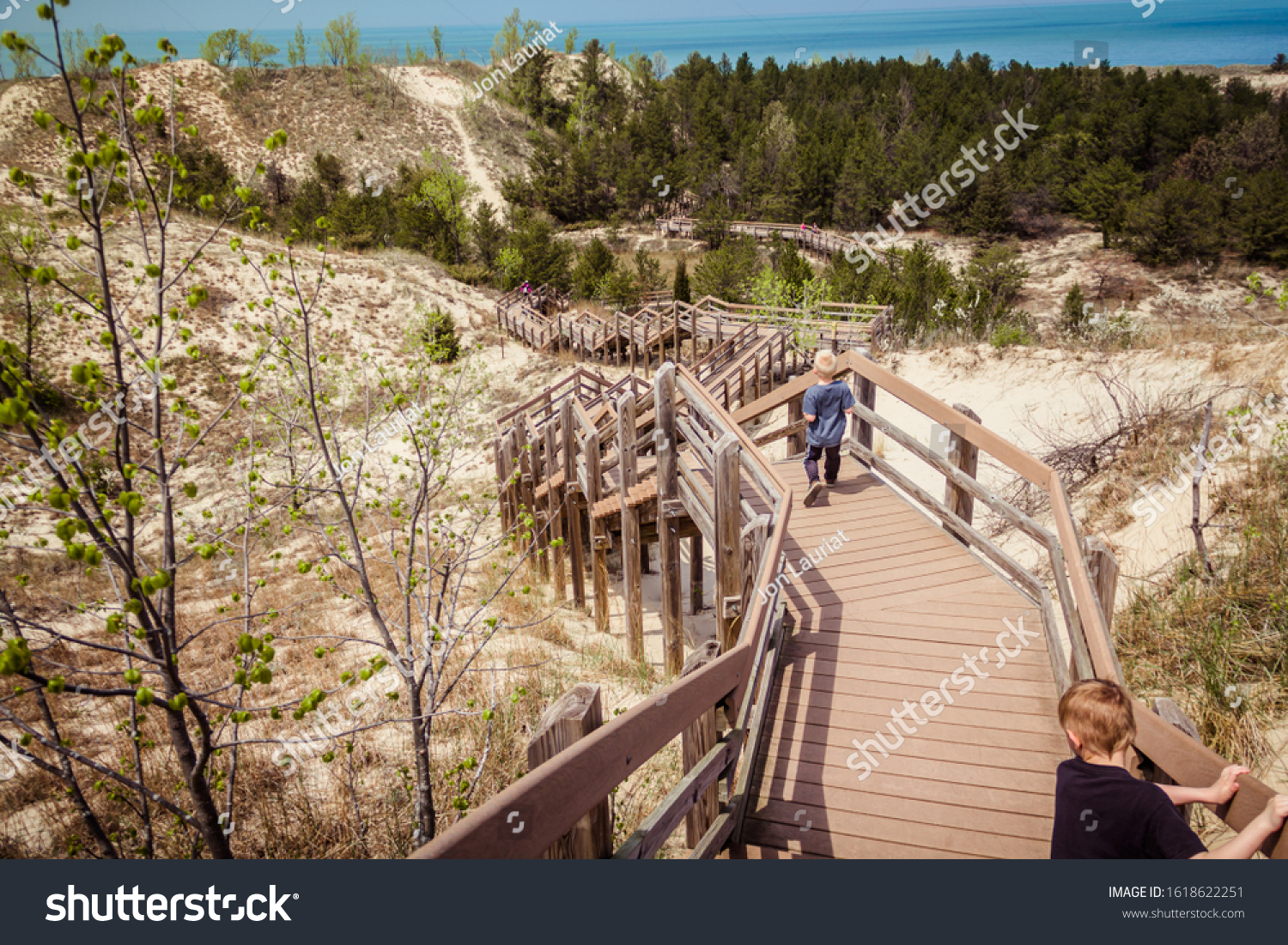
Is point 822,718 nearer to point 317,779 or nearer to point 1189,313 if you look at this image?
point 317,779

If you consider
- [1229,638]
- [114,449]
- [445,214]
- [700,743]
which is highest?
[445,214]

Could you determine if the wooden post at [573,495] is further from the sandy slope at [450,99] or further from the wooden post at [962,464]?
the sandy slope at [450,99]

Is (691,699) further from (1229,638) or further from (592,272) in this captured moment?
(592,272)

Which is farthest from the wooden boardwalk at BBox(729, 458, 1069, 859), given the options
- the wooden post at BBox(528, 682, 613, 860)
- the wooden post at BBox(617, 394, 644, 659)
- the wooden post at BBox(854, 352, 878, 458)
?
the wooden post at BBox(617, 394, 644, 659)

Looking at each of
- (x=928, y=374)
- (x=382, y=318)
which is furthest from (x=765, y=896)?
(x=382, y=318)

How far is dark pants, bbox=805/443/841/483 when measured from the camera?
6.64 m

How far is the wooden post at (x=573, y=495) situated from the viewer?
941 centimetres

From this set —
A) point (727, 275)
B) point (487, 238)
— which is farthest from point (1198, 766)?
point (487, 238)

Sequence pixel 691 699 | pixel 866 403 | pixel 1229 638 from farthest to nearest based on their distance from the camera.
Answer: pixel 866 403 < pixel 1229 638 < pixel 691 699

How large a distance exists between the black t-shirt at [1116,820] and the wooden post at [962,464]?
3.59 m

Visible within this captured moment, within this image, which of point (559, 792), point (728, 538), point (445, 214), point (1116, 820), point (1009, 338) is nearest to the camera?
point (559, 792)

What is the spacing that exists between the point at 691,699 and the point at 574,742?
1.97 ft

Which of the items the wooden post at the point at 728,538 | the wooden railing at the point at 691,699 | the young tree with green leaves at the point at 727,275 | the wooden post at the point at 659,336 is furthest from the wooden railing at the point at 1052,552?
the young tree with green leaves at the point at 727,275

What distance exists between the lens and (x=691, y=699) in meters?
2.38
